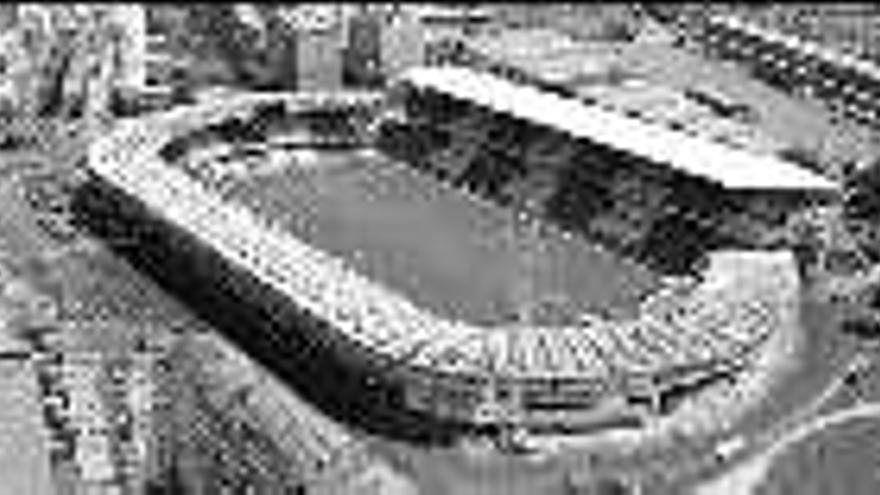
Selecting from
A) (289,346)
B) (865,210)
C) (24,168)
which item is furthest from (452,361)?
(24,168)

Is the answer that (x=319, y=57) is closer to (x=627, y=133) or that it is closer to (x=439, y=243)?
(x=627, y=133)

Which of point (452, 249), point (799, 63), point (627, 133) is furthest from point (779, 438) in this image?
point (799, 63)

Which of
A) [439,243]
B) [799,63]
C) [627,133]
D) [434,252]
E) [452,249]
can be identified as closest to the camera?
[434,252]

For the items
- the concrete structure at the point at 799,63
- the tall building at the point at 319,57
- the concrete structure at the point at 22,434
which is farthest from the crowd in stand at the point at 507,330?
the concrete structure at the point at 799,63

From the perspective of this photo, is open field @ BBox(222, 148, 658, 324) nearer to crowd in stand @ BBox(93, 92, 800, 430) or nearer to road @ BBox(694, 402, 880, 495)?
crowd in stand @ BBox(93, 92, 800, 430)

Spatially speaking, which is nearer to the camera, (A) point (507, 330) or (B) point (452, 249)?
(A) point (507, 330)
